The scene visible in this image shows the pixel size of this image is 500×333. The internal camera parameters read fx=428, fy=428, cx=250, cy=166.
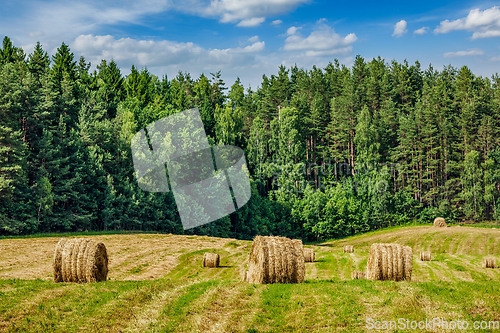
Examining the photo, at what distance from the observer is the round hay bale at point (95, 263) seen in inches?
595

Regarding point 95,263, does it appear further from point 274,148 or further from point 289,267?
point 274,148

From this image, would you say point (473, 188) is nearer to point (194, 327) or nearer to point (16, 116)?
point (16, 116)

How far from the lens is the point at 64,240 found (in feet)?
51.8

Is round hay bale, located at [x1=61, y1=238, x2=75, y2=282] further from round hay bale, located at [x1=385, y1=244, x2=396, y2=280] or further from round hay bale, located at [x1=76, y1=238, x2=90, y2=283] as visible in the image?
round hay bale, located at [x1=385, y1=244, x2=396, y2=280]

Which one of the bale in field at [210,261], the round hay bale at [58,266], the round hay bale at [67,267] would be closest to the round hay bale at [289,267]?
the round hay bale at [67,267]

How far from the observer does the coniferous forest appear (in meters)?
48.3

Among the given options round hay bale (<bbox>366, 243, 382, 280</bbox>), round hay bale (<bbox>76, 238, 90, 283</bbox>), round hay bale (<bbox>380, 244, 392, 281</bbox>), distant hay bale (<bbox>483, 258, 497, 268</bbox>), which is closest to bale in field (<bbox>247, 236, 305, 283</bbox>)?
round hay bale (<bbox>366, 243, 382, 280</bbox>)

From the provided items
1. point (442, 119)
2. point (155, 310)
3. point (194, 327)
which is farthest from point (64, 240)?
point (442, 119)

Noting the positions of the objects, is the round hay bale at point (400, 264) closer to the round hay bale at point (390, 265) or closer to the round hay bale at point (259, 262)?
the round hay bale at point (390, 265)

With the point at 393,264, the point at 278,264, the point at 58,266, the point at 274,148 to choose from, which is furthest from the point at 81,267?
the point at 274,148

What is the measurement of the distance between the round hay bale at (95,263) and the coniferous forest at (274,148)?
29399 mm

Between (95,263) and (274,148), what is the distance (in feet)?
215

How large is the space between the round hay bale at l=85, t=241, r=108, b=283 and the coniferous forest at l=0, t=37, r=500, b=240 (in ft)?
96.5

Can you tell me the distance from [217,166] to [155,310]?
52.4m
